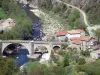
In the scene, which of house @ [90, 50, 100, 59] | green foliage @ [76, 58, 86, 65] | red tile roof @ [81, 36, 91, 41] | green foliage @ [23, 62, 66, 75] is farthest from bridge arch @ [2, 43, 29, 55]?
green foliage @ [23, 62, 66, 75]

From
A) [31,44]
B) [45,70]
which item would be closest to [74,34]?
[31,44]

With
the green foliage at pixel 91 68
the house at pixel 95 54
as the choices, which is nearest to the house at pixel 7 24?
the house at pixel 95 54

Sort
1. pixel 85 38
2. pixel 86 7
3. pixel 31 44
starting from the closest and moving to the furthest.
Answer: pixel 85 38 < pixel 31 44 < pixel 86 7

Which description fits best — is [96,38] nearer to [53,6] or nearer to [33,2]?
[53,6]

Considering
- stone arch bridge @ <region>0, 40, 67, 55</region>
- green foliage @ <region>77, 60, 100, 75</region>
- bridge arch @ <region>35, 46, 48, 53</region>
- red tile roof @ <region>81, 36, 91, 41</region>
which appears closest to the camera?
green foliage @ <region>77, 60, 100, 75</region>

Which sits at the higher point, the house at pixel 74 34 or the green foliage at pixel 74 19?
the green foliage at pixel 74 19

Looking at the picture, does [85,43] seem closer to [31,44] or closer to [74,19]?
[31,44]

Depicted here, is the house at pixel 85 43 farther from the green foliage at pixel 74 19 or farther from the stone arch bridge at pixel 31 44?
the green foliage at pixel 74 19

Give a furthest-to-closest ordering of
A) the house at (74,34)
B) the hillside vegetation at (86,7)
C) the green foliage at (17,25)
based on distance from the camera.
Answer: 1. the hillside vegetation at (86,7)
2. the green foliage at (17,25)
3. the house at (74,34)

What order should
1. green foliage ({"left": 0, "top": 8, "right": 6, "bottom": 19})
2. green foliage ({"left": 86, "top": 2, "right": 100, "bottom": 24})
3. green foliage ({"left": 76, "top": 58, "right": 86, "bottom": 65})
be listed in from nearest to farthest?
green foliage ({"left": 76, "top": 58, "right": 86, "bottom": 65}) < green foliage ({"left": 86, "top": 2, "right": 100, "bottom": 24}) < green foliage ({"left": 0, "top": 8, "right": 6, "bottom": 19})

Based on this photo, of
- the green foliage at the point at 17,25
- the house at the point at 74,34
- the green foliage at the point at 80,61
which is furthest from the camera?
the green foliage at the point at 17,25

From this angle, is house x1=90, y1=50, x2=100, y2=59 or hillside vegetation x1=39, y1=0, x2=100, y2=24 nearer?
house x1=90, y1=50, x2=100, y2=59

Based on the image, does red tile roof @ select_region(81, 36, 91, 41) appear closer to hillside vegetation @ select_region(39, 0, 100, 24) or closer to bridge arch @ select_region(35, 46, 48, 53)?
bridge arch @ select_region(35, 46, 48, 53)
